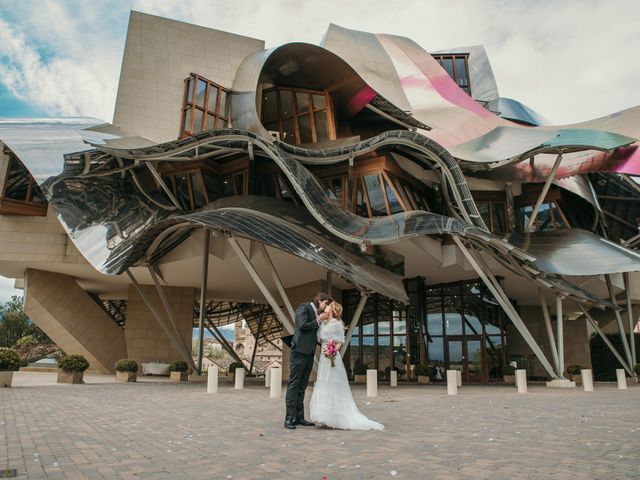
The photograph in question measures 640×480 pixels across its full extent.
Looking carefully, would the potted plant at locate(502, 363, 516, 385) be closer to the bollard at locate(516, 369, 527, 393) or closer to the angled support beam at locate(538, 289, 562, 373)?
the angled support beam at locate(538, 289, 562, 373)

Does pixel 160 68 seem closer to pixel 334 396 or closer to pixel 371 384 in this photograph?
pixel 371 384

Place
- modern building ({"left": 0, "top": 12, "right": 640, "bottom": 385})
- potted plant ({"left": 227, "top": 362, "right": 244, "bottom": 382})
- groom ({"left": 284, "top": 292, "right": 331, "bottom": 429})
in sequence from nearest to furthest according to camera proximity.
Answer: groom ({"left": 284, "top": 292, "right": 331, "bottom": 429}), modern building ({"left": 0, "top": 12, "right": 640, "bottom": 385}), potted plant ({"left": 227, "top": 362, "right": 244, "bottom": 382})

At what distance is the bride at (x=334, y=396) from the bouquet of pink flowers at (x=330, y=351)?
0.10 ft

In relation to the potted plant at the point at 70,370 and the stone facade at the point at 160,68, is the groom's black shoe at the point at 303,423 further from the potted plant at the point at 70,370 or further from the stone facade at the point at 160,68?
the stone facade at the point at 160,68

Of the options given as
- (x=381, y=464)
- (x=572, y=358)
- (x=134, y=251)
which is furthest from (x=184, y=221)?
(x=572, y=358)

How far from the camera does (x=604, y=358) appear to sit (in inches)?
1378

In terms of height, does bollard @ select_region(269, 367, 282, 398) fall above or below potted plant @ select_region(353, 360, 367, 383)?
above

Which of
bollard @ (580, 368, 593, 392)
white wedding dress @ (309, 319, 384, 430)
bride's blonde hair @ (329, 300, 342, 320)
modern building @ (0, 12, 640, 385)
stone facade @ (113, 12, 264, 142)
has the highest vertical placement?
stone facade @ (113, 12, 264, 142)

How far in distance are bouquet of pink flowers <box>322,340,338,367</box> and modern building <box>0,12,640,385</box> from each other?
8.93 meters

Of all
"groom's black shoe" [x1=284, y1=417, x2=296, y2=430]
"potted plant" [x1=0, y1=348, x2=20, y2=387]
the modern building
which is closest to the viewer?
"groom's black shoe" [x1=284, y1=417, x2=296, y2=430]

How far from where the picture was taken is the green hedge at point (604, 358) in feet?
111

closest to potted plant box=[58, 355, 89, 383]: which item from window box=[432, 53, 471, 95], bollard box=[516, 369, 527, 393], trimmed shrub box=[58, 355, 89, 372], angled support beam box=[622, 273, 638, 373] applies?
trimmed shrub box=[58, 355, 89, 372]

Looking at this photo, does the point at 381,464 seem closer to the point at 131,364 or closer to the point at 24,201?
the point at 131,364

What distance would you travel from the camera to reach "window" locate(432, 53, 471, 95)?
35531mm
